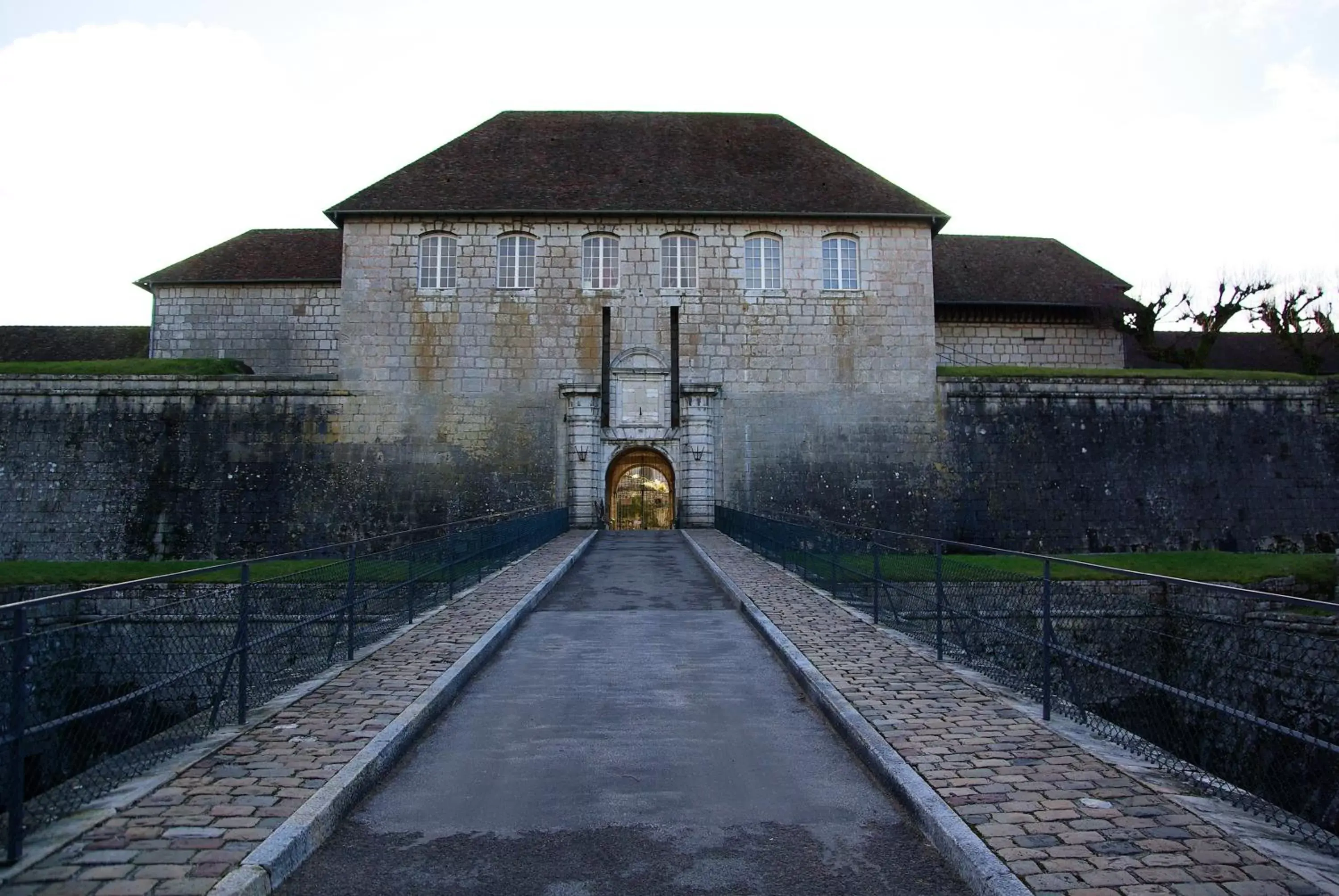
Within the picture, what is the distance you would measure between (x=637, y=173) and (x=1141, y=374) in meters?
15.5

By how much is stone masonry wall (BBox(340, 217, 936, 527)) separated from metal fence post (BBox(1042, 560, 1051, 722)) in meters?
19.7

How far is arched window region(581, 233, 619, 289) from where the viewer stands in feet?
87.8

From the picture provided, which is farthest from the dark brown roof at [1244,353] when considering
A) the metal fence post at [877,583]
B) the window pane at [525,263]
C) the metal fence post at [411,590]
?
the metal fence post at [411,590]

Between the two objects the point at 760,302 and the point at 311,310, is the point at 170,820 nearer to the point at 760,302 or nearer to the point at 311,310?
the point at 760,302

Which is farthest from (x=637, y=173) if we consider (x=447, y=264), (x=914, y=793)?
(x=914, y=793)

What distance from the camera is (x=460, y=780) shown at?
17.7ft

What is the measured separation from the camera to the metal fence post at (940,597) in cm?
848

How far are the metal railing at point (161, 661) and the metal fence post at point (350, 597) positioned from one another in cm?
1

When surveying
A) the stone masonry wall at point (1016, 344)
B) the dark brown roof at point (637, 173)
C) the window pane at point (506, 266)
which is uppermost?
the dark brown roof at point (637, 173)

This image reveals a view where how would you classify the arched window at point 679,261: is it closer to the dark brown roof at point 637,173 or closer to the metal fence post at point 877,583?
the dark brown roof at point 637,173

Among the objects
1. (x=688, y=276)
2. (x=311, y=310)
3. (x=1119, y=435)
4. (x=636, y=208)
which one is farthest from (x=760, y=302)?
(x=311, y=310)

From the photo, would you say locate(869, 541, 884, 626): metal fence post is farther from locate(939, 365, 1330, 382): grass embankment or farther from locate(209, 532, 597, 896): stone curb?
locate(939, 365, 1330, 382): grass embankment

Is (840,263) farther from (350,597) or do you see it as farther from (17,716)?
(17,716)

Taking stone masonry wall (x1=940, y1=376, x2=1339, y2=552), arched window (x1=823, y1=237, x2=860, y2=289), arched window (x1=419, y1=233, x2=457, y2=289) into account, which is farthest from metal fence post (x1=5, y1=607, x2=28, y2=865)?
arched window (x1=823, y1=237, x2=860, y2=289)
